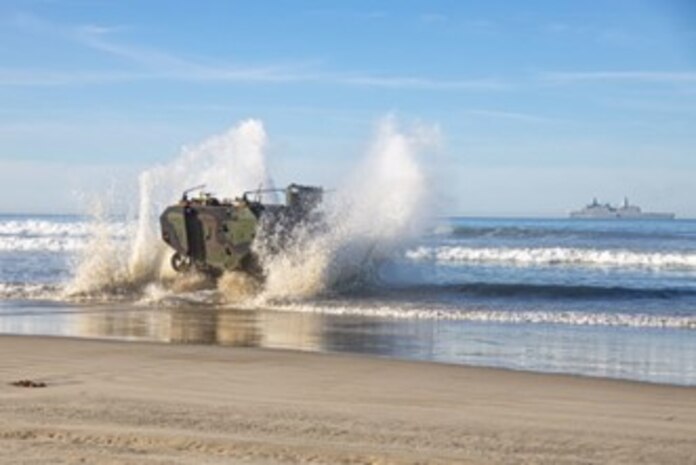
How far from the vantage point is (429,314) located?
19562 mm

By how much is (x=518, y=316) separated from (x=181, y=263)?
9.44 m

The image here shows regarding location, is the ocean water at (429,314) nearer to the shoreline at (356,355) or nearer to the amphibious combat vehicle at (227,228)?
the shoreline at (356,355)

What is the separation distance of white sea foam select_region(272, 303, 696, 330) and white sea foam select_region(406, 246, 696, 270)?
17.9m

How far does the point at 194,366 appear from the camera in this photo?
1162 cm

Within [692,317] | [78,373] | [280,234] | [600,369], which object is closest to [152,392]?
[78,373]

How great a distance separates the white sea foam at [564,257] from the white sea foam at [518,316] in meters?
17.9

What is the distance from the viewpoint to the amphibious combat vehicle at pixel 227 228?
24.8 m

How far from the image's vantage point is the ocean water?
14.0 metres

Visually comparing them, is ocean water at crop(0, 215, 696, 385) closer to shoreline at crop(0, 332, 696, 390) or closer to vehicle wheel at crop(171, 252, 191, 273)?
shoreline at crop(0, 332, 696, 390)

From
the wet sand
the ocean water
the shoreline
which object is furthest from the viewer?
the ocean water

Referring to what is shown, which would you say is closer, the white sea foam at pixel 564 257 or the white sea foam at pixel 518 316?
the white sea foam at pixel 518 316

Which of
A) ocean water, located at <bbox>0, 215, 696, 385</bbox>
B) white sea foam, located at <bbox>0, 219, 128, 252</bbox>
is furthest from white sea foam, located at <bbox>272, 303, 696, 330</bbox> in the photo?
white sea foam, located at <bbox>0, 219, 128, 252</bbox>

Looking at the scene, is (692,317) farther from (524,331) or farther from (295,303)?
(295,303)

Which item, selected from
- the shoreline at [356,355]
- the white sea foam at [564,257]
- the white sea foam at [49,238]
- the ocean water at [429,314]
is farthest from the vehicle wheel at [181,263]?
the white sea foam at [564,257]
